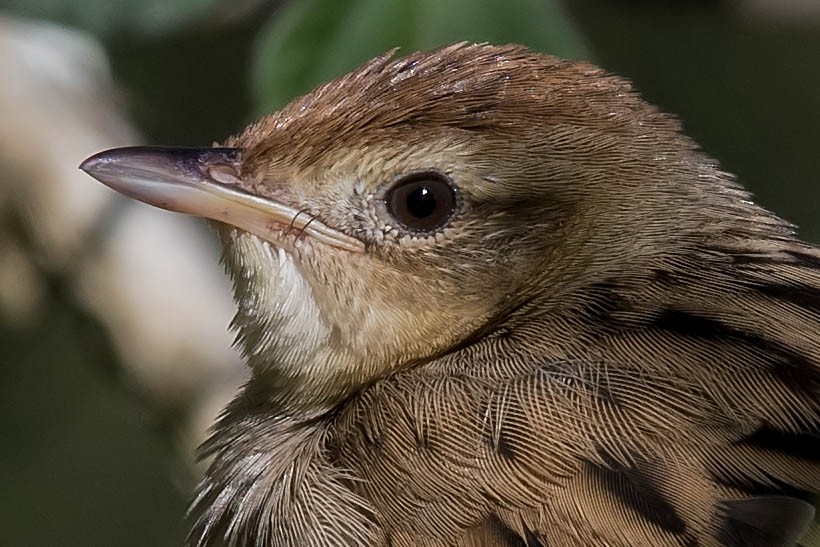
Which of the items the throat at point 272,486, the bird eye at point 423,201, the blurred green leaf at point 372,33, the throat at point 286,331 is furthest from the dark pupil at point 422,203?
the blurred green leaf at point 372,33

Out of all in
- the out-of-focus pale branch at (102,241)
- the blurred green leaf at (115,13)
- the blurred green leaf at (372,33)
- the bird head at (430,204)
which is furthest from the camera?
the out-of-focus pale branch at (102,241)

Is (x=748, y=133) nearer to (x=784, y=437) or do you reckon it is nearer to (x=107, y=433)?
(x=107, y=433)

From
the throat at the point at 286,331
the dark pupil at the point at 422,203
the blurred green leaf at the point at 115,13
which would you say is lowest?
the throat at the point at 286,331

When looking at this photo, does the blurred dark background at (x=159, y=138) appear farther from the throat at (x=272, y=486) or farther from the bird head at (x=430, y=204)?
the throat at (x=272, y=486)

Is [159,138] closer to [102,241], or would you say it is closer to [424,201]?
[102,241]

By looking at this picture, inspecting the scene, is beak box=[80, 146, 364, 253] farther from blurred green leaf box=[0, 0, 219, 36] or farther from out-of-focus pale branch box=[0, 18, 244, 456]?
out-of-focus pale branch box=[0, 18, 244, 456]

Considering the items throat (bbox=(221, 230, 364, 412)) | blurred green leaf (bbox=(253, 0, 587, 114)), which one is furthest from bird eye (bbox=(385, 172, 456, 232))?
blurred green leaf (bbox=(253, 0, 587, 114))

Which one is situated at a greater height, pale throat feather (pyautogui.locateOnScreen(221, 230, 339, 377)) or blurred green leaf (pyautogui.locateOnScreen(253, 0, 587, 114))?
blurred green leaf (pyautogui.locateOnScreen(253, 0, 587, 114))

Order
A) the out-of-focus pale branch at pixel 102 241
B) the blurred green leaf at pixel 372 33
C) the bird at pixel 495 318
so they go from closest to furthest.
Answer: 1. the bird at pixel 495 318
2. the blurred green leaf at pixel 372 33
3. the out-of-focus pale branch at pixel 102 241

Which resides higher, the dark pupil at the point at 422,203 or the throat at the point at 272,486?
the dark pupil at the point at 422,203
